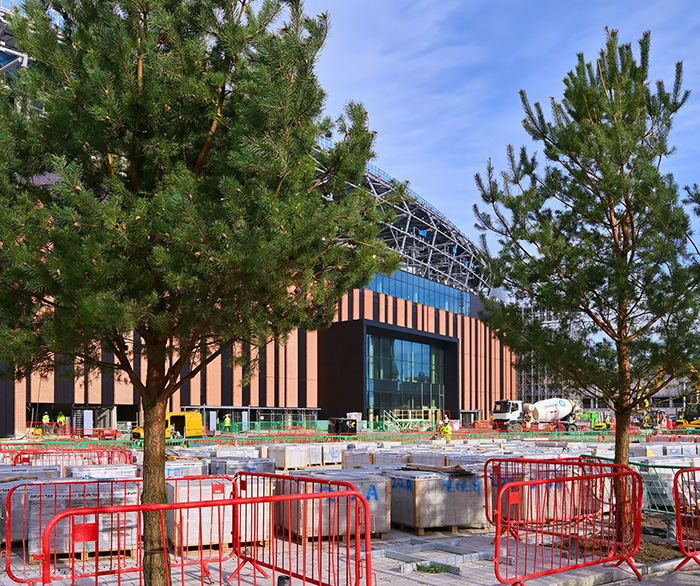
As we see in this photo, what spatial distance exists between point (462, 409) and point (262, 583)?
253 feet

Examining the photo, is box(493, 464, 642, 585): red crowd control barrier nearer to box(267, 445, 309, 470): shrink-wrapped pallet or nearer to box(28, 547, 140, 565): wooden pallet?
box(28, 547, 140, 565): wooden pallet

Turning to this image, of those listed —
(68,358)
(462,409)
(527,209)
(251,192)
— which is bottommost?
(462,409)

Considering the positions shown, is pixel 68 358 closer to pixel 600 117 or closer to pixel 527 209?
pixel 527 209

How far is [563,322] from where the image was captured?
12125mm

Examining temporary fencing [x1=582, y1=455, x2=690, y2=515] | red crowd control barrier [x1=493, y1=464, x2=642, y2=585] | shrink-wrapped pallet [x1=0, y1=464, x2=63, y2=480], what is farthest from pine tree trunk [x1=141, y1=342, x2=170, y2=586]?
temporary fencing [x1=582, y1=455, x2=690, y2=515]

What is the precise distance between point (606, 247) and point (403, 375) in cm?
6031

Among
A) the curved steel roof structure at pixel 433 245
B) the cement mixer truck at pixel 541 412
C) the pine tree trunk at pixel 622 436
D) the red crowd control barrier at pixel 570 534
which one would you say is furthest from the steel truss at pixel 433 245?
the red crowd control barrier at pixel 570 534

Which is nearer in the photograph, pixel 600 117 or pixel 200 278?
pixel 200 278

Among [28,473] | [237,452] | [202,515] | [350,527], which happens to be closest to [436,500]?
[350,527]

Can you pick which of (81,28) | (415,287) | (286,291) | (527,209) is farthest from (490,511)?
(415,287)

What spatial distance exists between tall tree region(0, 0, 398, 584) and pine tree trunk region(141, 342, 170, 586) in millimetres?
23

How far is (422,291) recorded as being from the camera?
268ft

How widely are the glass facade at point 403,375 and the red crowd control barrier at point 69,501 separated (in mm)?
54039

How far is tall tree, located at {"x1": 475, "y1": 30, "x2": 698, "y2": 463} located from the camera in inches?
434
